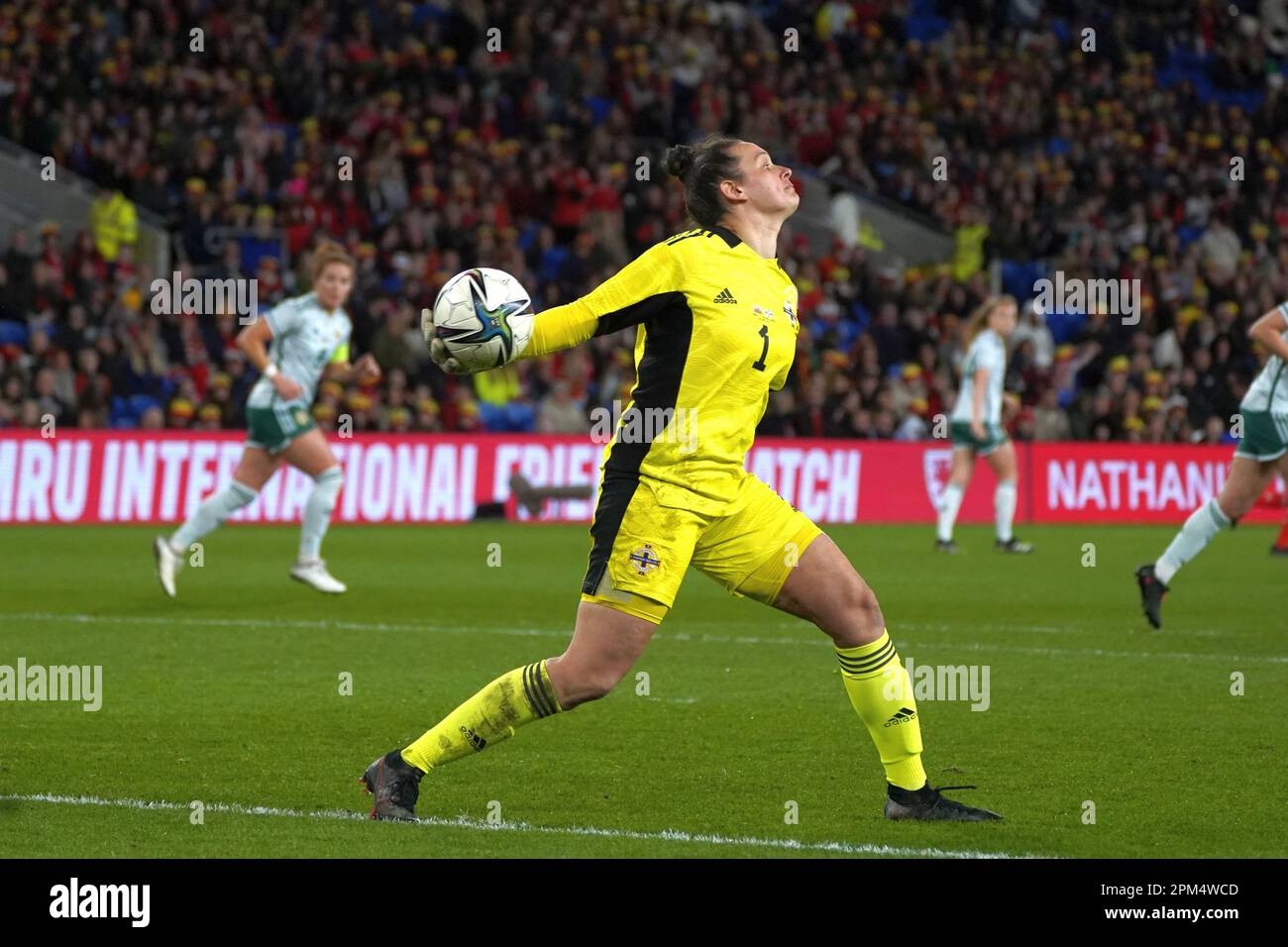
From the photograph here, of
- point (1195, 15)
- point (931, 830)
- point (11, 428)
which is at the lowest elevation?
point (931, 830)

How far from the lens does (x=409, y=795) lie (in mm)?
6102

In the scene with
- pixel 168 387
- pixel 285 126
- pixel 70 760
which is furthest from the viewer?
pixel 285 126

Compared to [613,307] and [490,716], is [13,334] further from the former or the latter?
[613,307]

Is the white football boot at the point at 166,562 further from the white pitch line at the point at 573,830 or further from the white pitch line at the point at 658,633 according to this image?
the white pitch line at the point at 573,830

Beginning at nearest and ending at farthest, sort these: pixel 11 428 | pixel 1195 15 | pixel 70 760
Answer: pixel 70 760 → pixel 11 428 → pixel 1195 15

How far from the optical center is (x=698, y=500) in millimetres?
6066

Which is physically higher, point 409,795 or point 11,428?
point 11,428

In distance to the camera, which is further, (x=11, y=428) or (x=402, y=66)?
(x=402, y=66)

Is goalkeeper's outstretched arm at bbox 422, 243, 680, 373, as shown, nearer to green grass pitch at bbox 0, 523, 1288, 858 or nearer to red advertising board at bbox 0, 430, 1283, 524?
green grass pitch at bbox 0, 523, 1288, 858

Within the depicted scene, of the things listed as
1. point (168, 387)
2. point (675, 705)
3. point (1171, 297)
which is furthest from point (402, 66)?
point (675, 705)

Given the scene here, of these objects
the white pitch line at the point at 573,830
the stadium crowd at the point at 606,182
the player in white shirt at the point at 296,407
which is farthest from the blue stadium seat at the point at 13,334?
the white pitch line at the point at 573,830

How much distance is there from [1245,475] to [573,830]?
727 centimetres
